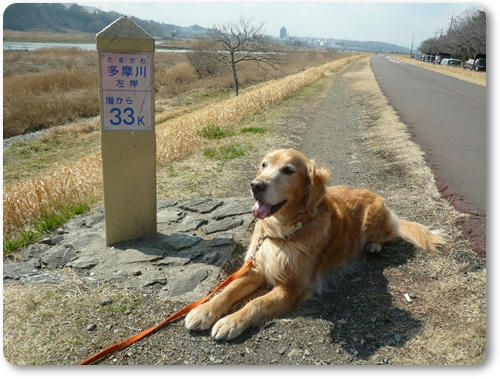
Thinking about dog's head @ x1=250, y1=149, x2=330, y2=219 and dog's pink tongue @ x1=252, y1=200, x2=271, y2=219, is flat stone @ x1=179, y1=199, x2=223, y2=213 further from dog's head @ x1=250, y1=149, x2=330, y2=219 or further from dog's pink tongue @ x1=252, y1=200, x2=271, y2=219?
dog's pink tongue @ x1=252, y1=200, x2=271, y2=219

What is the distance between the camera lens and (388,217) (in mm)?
4582

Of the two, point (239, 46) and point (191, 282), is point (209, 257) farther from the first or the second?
point (239, 46)

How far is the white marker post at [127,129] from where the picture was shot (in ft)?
12.5

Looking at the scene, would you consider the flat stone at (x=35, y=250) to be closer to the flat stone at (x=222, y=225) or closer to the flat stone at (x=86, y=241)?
the flat stone at (x=86, y=241)

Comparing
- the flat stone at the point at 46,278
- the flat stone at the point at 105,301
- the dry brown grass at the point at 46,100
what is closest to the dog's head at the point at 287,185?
the flat stone at the point at 105,301

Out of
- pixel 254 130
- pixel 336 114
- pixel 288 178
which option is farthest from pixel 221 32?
pixel 288 178

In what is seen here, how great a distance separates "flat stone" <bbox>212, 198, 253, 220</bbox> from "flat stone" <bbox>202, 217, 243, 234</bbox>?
0.14 metres

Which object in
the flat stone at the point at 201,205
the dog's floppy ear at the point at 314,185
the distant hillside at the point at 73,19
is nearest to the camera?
the dog's floppy ear at the point at 314,185

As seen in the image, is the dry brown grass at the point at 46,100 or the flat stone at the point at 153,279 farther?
the dry brown grass at the point at 46,100

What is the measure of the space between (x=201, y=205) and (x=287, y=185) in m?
2.30

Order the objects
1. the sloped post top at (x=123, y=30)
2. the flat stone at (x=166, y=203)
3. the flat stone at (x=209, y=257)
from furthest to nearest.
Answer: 1. the flat stone at (x=166, y=203)
2. the flat stone at (x=209, y=257)
3. the sloped post top at (x=123, y=30)

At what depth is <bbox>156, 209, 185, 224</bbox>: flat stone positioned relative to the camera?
5.01m

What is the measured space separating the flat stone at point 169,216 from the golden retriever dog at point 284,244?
4.88 feet

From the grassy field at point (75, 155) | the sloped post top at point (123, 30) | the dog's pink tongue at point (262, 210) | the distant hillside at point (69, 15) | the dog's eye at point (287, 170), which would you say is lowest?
the grassy field at point (75, 155)
